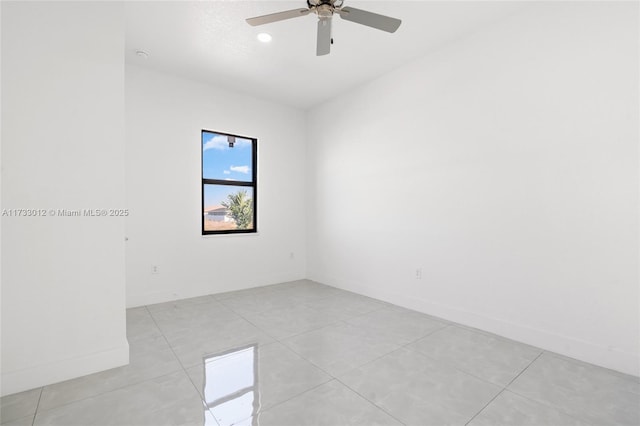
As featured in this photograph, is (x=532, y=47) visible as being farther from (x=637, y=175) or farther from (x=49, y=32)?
(x=49, y=32)

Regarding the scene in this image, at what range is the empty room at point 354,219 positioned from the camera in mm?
1822

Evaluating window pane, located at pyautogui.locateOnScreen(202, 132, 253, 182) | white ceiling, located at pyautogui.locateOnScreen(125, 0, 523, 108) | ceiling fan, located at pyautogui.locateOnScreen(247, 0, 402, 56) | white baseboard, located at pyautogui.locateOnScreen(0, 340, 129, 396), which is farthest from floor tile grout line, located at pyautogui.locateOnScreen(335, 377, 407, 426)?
window pane, located at pyautogui.locateOnScreen(202, 132, 253, 182)

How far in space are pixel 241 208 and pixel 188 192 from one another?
0.85 m

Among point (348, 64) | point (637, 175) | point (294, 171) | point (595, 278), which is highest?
point (348, 64)

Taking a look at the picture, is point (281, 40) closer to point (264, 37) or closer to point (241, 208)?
point (264, 37)

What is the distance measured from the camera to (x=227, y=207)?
4.41 metres

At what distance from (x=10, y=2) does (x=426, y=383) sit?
11.6 feet

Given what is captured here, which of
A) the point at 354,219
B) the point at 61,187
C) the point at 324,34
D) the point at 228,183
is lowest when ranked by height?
the point at 354,219

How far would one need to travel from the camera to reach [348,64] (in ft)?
11.4

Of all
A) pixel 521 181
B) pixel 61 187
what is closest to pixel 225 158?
pixel 61 187

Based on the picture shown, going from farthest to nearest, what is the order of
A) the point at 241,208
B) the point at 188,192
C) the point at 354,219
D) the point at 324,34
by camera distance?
the point at 241,208 < the point at 354,219 < the point at 188,192 < the point at 324,34

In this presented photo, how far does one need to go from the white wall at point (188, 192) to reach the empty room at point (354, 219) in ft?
0.10

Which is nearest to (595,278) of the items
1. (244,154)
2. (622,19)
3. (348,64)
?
(622,19)

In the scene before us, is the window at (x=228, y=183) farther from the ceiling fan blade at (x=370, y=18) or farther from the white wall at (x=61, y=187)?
the ceiling fan blade at (x=370, y=18)
